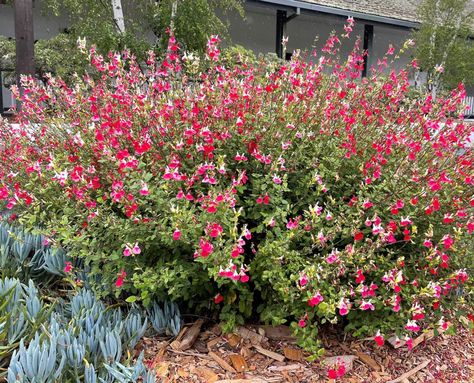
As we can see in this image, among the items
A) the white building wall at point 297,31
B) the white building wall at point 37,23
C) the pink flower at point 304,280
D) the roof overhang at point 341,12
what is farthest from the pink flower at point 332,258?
the white building wall at point 297,31

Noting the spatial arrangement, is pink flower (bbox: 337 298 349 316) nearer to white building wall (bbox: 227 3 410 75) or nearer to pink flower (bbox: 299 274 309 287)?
pink flower (bbox: 299 274 309 287)

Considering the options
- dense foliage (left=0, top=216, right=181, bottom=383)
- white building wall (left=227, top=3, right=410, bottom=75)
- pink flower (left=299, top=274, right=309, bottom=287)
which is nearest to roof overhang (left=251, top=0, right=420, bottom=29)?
white building wall (left=227, top=3, right=410, bottom=75)

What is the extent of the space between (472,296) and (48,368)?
6.74 feet

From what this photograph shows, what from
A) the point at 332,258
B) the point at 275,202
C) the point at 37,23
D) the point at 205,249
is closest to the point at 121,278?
the point at 205,249

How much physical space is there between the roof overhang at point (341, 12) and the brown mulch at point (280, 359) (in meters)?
11.4

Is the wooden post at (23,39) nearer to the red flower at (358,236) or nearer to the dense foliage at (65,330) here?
the dense foliage at (65,330)

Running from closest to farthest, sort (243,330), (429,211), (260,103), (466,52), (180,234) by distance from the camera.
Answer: (180,234) < (429,211) < (243,330) < (260,103) < (466,52)

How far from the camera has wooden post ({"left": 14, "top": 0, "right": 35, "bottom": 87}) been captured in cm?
580

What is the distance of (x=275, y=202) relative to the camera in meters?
2.25

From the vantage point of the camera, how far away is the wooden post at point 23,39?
5.80 m

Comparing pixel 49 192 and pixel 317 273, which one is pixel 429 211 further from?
pixel 49 192

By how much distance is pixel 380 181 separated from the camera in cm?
246

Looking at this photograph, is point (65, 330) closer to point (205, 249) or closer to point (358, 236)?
point (205, 249)

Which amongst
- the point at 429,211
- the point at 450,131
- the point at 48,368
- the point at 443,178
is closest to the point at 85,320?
the point at 48,368
